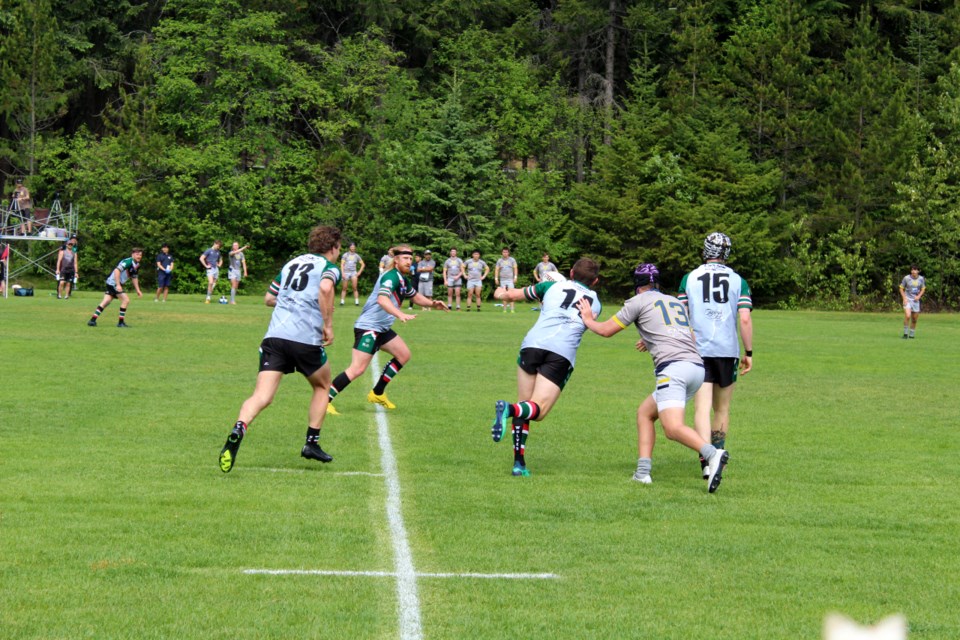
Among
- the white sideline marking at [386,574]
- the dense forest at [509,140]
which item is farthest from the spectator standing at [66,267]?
the white sideline marking at [386,574]

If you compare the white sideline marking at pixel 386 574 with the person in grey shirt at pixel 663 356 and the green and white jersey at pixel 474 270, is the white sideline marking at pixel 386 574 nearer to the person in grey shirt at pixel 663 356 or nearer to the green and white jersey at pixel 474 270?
the person in grey shirt at pixel 663 356

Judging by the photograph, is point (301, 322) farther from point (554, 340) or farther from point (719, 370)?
point (719, 370)

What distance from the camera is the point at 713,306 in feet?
32.3

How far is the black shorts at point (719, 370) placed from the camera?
9914mm

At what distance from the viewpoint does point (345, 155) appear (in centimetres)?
5569

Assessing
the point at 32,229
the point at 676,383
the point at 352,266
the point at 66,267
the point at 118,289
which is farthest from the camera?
the point at 32,229

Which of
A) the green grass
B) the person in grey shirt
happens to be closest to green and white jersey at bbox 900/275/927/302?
the green grass

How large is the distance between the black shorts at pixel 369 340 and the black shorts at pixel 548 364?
399 cm

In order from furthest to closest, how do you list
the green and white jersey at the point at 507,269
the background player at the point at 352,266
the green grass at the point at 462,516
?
1. the green and white jersey at the point at 507,269
2. the background player at the point at 352,266
3. the green grass at the point at 462,516

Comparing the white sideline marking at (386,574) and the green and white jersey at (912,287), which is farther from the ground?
the green and white jersey at (912,287)

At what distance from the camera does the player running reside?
13016 mm

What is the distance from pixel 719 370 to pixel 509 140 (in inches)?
1974

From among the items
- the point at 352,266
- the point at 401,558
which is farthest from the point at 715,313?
the point at 352,266

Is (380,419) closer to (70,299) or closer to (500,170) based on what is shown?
(70,299)
